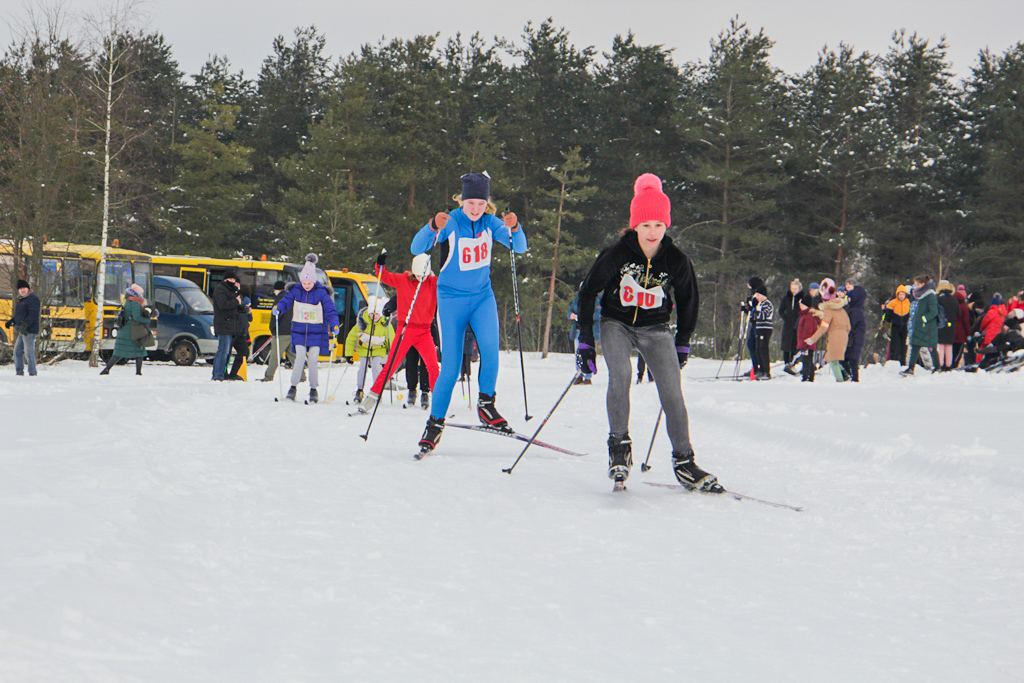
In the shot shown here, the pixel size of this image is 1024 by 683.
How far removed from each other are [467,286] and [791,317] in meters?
11.5

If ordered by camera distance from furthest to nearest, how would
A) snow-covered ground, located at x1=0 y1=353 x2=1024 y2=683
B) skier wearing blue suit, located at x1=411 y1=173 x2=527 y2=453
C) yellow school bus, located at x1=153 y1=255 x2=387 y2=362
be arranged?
yellow school bus, located at x1=153 y1=255 x2=387 y2=362 < skier wearing blue suit, located at x1=411 y1=173 x2=527 y2=453 < snow-covered ground, located at x1=0 y1=353 x2=1024 y2=683

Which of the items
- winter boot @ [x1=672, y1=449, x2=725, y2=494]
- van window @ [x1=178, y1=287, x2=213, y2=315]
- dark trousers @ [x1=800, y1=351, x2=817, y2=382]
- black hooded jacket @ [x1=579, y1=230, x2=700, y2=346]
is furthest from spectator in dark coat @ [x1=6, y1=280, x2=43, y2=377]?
winter boot @ [x1=672, y1=449, x2=725, y2=494]

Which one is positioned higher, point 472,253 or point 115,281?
point 115,281

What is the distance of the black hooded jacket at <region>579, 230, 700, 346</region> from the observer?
17.2 ft

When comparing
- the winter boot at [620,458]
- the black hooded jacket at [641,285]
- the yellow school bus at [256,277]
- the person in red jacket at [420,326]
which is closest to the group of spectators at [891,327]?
the person in red jacket at [420,326]

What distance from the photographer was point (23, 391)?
10320 mm

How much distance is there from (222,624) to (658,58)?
40.5 meters

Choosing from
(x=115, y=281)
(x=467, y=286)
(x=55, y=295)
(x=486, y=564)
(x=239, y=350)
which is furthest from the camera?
(x=115, y=281)

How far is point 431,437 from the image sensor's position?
6.27 m

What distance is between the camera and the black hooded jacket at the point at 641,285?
5238 mm

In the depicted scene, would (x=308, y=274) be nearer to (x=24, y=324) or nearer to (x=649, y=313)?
(x=24, y=324)

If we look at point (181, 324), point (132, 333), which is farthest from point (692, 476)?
point (181, 324)

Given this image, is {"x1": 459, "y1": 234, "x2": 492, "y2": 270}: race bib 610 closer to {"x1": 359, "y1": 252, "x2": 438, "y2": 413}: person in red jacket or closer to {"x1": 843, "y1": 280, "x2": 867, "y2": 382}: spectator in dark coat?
{"x1": 359, "y1": 252, "x2": 438, "y2": 413}: person in red jacket

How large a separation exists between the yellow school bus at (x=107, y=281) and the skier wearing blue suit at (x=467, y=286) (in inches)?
562
